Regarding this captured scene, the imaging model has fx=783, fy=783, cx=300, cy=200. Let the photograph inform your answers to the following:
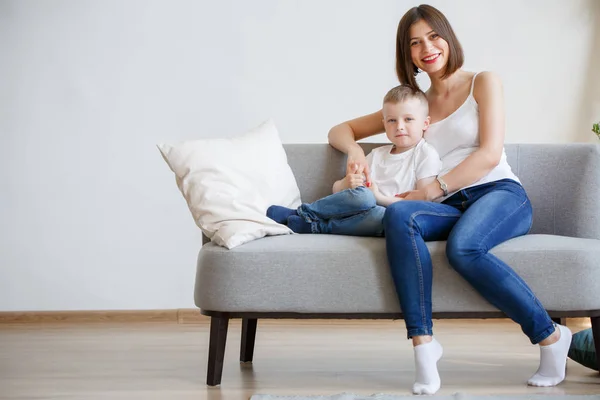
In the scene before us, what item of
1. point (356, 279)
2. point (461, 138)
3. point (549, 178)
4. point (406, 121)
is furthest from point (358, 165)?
point (549, 178)

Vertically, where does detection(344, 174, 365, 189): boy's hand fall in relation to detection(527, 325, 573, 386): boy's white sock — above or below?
above

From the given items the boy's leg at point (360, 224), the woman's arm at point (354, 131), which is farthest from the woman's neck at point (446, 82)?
the boy's leg at point (360, 224)

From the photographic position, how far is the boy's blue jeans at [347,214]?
7.43 feet

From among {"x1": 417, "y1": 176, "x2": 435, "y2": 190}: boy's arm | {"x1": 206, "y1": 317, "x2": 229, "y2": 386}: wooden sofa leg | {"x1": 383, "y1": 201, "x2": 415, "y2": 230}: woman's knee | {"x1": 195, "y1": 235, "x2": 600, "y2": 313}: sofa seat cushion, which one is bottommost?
{"x1": 206, "y1": 317, "x2": 229, "y2": 386}: wooden sofa leg

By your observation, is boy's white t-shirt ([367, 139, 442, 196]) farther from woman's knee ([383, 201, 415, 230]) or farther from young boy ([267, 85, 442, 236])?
woman's knee ([383, 201, 415, 230])

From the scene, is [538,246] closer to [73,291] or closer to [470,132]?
[470,132]

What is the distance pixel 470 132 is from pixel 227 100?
5.14 ft

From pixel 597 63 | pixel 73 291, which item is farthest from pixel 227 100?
pixel 597 63

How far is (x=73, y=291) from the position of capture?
11.9ft

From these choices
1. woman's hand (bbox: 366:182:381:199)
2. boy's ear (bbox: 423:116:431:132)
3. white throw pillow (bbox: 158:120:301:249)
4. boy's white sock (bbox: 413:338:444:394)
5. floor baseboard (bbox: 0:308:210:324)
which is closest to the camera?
boy's white sock (bbox: 413:338:444:394)

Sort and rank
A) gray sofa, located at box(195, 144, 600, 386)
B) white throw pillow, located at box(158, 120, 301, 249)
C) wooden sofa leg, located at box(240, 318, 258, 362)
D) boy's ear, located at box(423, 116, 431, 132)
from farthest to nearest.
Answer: wooden sofa leg, located at box(240, 318, 258, 362) < boy's ear, located at box(423, 116, 431, 132) < white throw pillow, located at box(158, 120, 301, 249) < gray sofa, located at box(195, 144, 600, 386)

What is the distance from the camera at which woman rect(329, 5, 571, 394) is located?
2057 millimetres

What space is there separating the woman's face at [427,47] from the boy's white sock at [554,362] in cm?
88

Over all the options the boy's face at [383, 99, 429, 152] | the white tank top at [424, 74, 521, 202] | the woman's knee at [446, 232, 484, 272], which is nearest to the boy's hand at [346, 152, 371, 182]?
the boy's face at [383, 99, 429, 152]
